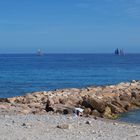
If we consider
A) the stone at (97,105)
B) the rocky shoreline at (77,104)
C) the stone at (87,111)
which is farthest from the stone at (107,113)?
the stone at (87,111)

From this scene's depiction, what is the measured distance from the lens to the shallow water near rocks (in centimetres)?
2305

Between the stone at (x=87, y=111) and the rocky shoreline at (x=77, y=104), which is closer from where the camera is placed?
the rocky shoreline at (x=77, y=104)

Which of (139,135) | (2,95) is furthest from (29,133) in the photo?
(2,95)

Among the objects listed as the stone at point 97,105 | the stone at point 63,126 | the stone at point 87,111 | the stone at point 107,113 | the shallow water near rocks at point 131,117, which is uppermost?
the stone at point 63,126

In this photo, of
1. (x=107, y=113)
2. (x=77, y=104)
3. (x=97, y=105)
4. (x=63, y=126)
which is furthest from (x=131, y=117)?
(x=63, y=126)

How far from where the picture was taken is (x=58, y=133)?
14.8 metres

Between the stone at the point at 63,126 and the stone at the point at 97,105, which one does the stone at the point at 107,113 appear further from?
the stone at the point at 63,126

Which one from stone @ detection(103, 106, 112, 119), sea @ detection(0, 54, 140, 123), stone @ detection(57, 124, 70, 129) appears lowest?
sea @ detection(0, 54, 140, 123)

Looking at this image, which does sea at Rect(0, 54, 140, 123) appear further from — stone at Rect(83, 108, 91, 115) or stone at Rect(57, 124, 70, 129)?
stone at Rect(57, 124, 70, 129)

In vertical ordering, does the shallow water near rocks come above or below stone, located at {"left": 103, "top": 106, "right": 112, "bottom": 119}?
below

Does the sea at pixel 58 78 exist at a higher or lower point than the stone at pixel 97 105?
lower

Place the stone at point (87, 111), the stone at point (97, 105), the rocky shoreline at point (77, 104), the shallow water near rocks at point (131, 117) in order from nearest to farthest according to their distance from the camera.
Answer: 1. the rocky shoreline at point (77, 104)
2. the shallow water near rocks at point (131, 117)
3. the stone at point (87, 111)
4. the stone at point (97, 105)

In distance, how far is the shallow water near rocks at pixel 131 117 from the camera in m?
23.1

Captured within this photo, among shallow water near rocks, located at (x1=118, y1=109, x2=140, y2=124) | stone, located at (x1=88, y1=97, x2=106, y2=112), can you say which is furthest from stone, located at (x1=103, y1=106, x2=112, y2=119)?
shallow water near rocks, located at (x1=118, y1=109, x2=140, y2=124)
